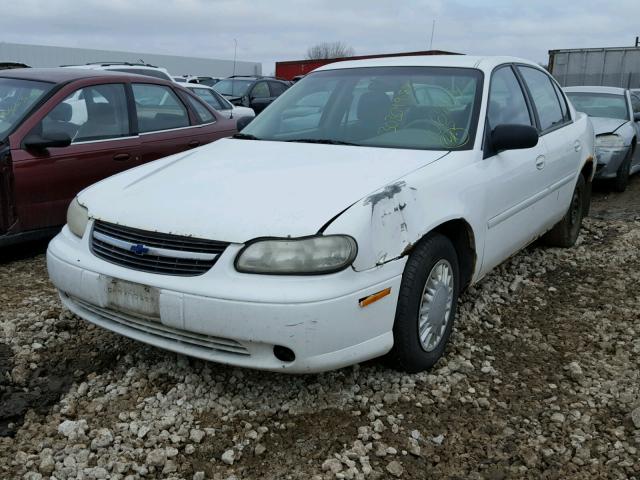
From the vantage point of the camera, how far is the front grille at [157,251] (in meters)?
2.55

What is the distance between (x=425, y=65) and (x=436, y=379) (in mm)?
1957

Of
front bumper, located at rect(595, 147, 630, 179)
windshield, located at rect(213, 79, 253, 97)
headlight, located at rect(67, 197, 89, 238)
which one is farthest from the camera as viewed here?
windshield, located at rect(213, 79, 253, 97)

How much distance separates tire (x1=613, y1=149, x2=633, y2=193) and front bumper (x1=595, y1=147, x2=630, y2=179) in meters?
0.12

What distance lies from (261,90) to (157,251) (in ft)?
41.7

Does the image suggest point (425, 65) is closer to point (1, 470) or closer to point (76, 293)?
point (76, 293)

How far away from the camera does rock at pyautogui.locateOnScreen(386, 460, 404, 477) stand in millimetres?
2395

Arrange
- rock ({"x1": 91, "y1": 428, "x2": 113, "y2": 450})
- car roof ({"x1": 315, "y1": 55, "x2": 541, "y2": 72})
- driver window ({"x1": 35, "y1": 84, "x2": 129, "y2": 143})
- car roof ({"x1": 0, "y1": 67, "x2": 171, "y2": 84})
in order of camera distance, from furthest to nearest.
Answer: car roof ({"x1": 0, "y1": 67, "x2": 171, "y2": 84}) → driver window ({"x1": 35, "y1": 84, "x2": 129, "y2": 143}) → car roof ({"x1": 315, "y1": 55, "x2": 541, "y2": 72}) → rock ({"x1": 91, "y1": 428, "x2": 113, "y2": 450})

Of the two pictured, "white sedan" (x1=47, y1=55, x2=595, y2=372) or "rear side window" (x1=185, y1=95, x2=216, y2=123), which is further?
"rear side window" (x1=185, y1=95, x2=216, y2=123)

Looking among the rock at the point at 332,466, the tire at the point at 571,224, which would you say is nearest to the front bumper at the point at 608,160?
the tire at the point at 571,224

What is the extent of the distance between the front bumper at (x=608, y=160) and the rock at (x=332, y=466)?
6.40 metres

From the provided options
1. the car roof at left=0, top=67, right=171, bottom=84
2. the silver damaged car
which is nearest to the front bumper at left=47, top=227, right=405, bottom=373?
the car roof at left=0, top=67, right=171, bottom=84

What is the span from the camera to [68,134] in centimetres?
471

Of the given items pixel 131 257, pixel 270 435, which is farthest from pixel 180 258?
pixel 270 435

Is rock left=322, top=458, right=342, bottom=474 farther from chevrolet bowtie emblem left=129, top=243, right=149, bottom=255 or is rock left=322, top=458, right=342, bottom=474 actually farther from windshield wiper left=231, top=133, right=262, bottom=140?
windshield wiper left=231, top=133, right=262, bottom=140
